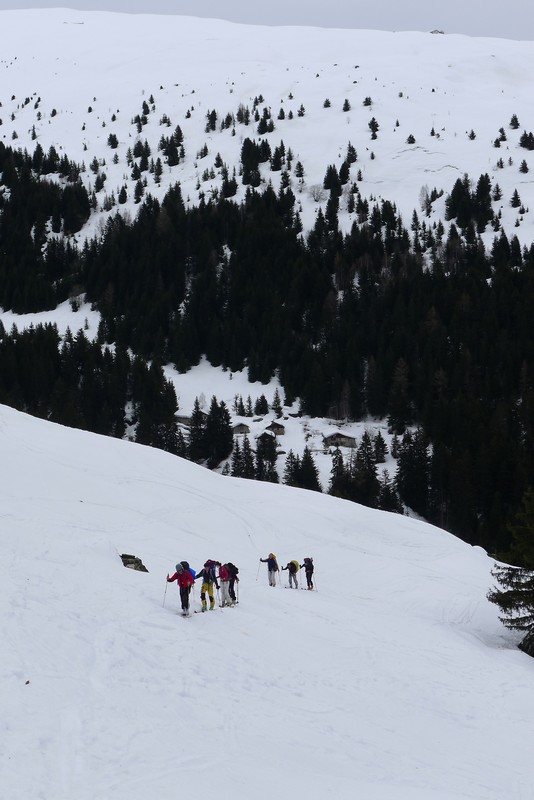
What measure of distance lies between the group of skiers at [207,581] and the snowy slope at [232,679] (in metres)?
0.61

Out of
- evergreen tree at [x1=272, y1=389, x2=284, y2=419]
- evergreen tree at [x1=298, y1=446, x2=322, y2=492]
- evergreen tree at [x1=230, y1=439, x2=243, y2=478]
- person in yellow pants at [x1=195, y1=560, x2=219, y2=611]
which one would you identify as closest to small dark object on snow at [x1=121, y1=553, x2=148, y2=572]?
person in yellow pants at [x1=195, y1=560, x2=219, y2=611]

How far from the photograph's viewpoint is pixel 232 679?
13688 mm

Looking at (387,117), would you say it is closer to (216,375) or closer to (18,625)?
(216,375)

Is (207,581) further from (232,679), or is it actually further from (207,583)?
(232,679)

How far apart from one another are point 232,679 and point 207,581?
15.2ft

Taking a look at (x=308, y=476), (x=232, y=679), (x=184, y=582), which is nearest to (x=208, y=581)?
(x=184, y=582)

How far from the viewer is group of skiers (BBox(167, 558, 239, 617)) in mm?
16781

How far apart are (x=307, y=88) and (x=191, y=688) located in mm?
209088

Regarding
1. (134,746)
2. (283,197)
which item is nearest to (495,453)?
(134,746)

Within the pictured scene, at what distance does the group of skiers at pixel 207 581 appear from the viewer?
661 inches

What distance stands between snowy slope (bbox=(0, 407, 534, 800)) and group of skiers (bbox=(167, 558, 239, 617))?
2.01 feet

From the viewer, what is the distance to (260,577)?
26.4 metres

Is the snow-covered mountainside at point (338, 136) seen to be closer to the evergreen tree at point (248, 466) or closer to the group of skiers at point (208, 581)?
the evergreen tree at point (248, 466)

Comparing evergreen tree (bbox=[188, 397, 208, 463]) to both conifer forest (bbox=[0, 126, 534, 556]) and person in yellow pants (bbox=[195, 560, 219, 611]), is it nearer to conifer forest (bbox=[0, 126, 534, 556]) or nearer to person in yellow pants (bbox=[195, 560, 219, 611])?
conifer forest (bbox=[0, 126, 534, 556])
